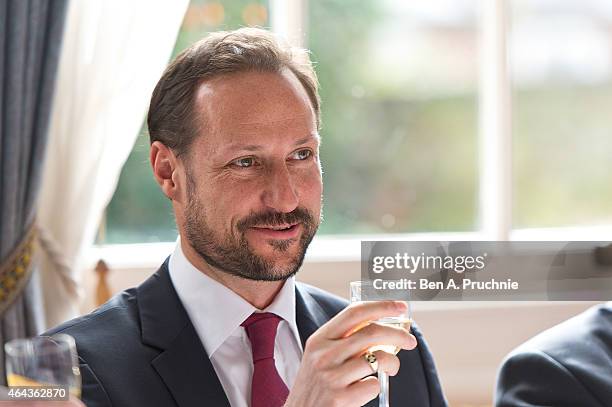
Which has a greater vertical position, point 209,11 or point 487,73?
point 209,11

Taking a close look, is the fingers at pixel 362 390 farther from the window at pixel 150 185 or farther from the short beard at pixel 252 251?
the window at pixel 150 185

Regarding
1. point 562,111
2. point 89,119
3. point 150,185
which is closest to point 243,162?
point 89,119

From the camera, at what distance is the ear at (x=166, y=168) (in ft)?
6.09

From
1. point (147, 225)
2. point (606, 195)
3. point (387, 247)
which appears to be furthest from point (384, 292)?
point (606, 195)

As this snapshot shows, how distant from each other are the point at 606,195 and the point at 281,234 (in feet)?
8.86

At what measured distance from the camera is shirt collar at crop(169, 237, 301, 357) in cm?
175

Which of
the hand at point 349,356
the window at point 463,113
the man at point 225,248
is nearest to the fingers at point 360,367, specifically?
the hand at point 349,356

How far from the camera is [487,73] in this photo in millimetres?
3867

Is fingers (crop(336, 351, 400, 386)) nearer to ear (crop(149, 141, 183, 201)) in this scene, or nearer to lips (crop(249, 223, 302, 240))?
lips (crop(249, 223, 302, 240))

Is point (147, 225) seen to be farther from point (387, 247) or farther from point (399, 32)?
point (387, 247)

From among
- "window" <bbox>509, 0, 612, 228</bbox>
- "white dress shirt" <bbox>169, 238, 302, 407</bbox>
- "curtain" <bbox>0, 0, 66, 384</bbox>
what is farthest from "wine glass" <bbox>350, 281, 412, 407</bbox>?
"window" <bbox>509, 0, 612, 228</bbox>

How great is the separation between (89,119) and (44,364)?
2.21 m

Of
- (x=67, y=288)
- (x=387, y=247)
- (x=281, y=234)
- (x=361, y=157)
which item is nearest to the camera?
(x=387, y=247)

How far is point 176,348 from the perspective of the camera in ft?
5.64
